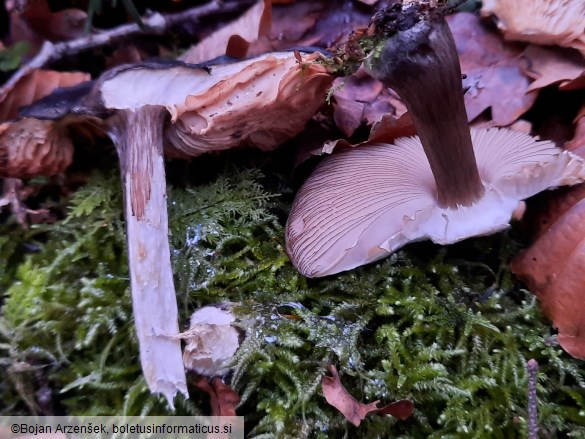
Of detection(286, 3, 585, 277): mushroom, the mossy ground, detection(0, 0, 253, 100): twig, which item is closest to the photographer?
detection(286, 3, 585, 277): mushroom

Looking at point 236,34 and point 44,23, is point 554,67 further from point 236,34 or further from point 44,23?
point 44,23

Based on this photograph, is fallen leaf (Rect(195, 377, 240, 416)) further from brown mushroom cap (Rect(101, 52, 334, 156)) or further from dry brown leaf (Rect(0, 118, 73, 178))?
dry brown leaf (Rect(0, 118, 73, 178))

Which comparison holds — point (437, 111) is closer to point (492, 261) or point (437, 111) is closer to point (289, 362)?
point (492, 261)

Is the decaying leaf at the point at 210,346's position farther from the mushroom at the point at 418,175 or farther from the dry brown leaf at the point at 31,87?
the dry brown leaf at the point at 31,87

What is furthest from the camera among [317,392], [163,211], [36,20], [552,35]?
[36,20]

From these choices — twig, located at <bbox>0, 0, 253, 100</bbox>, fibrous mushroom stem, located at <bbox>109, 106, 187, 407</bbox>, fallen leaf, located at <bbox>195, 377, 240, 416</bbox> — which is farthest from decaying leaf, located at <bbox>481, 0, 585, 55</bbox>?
Answer: fallen leaf, located at <bbox>195, 377, 240, 416</bbox>

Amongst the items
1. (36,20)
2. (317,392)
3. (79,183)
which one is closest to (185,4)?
(36,20)
